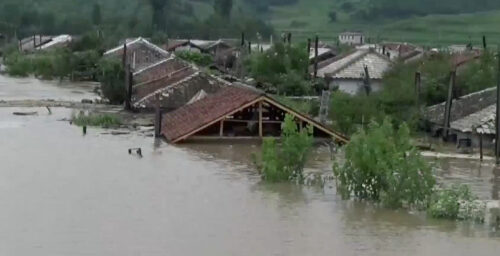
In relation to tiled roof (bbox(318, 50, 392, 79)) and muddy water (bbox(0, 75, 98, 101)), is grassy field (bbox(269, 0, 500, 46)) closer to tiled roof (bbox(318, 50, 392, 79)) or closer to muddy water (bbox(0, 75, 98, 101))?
muddy water (bbox(0, 75, 98, 101))

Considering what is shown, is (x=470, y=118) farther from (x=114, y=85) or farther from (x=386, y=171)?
(x=114, y=85)

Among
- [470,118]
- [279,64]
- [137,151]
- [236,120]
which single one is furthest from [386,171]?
[279,64]

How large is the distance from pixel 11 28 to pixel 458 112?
70.8m

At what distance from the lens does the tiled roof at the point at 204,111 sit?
3019 centimetres

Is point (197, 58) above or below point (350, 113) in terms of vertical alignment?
above

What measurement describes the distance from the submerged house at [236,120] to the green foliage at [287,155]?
5.64 meters

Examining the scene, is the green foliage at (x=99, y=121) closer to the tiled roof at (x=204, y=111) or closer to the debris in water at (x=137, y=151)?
the tiled roof at (x=204, y=111)

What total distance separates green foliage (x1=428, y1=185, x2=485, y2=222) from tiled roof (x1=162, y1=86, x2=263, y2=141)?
377 inches

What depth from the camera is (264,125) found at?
31438mm

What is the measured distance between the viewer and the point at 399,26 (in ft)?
339

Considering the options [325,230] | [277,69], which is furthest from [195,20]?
[325,230]

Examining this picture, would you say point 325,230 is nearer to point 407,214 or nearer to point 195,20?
point 407,214

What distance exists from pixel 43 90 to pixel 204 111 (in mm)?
19757

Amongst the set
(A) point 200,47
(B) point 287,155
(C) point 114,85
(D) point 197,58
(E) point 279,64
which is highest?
(A) point 200,47
